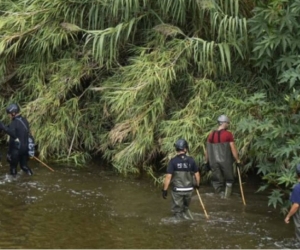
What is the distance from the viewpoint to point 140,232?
30.8 ft

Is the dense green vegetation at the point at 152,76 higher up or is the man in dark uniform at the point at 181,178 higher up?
the dense green vegetation at the point at 152,76

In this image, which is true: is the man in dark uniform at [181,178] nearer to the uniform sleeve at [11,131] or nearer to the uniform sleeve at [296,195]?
the uniform sleeve at [296,195]

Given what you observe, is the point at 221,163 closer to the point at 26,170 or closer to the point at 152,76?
the point at 152,76

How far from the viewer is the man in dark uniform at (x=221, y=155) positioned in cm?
1120

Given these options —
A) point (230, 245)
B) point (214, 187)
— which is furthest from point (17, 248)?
point (214, 187)

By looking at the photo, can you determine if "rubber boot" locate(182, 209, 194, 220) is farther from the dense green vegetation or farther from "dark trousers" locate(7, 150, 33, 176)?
"dark trousers" locate(7, 150, 33, 176)

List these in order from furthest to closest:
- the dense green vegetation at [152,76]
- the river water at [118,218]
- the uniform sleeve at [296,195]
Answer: the dense green vegetation at [152,76]
the river water at [118,218]
the uniform sleeve at [296,195]

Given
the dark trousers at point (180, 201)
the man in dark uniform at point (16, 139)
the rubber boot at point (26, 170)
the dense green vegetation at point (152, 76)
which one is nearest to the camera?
the dark trousers at point (180, 201)

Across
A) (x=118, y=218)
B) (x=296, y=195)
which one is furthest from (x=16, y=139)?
(x=296, y=195)

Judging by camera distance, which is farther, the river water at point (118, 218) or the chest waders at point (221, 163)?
the chest waders at point (221, 163)

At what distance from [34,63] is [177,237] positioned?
673cm

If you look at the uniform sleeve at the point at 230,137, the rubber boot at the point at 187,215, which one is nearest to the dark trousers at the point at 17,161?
the rubber boot at the point at 187,215

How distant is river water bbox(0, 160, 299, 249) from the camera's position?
902 centimetres

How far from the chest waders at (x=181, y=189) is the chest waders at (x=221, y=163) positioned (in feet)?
4.83
